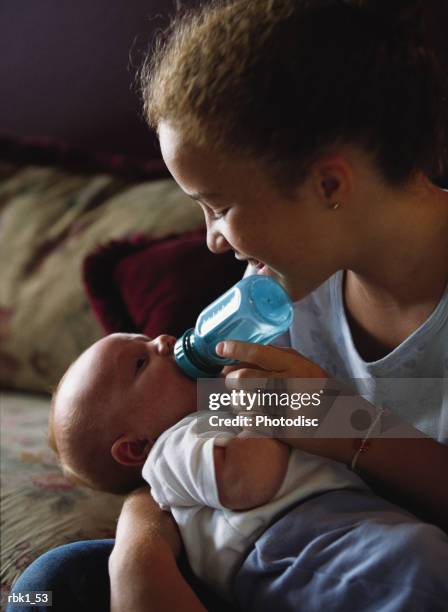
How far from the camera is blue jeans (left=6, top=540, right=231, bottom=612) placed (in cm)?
97

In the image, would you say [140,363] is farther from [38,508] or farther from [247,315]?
[38,508]

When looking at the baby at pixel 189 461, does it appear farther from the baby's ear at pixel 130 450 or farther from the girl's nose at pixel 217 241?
the girl's nose at pixel 217 241

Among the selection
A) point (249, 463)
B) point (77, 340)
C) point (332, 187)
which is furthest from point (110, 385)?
point (77, 340)

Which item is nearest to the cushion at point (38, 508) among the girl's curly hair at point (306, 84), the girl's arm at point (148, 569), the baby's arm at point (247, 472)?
the girl's arm at point (148, 569)

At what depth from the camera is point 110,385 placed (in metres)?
1.08

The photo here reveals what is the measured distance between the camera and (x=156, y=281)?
4.82 ft

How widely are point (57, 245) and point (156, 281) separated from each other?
0.46 m

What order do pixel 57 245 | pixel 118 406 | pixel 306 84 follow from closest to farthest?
1. pixel 306 84
2. pixel 118 406
3. pixel 57 245

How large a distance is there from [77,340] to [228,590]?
0.89m

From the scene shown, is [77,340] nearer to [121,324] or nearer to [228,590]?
[121,324]

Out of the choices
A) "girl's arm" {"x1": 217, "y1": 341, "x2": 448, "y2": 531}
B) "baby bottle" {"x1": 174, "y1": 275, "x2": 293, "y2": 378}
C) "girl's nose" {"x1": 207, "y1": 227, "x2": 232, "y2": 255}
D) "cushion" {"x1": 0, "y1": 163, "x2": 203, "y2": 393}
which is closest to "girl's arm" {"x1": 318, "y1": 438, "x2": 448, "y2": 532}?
"girl's arm" {"x1": 217, "y1": 341, "x2": 448, "y2": 531}

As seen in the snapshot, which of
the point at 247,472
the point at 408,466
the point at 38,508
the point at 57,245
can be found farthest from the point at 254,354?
the point at 57,245

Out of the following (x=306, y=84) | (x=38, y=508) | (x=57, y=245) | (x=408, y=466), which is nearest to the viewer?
(x=306, y=84)

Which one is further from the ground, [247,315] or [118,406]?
[247,315]
